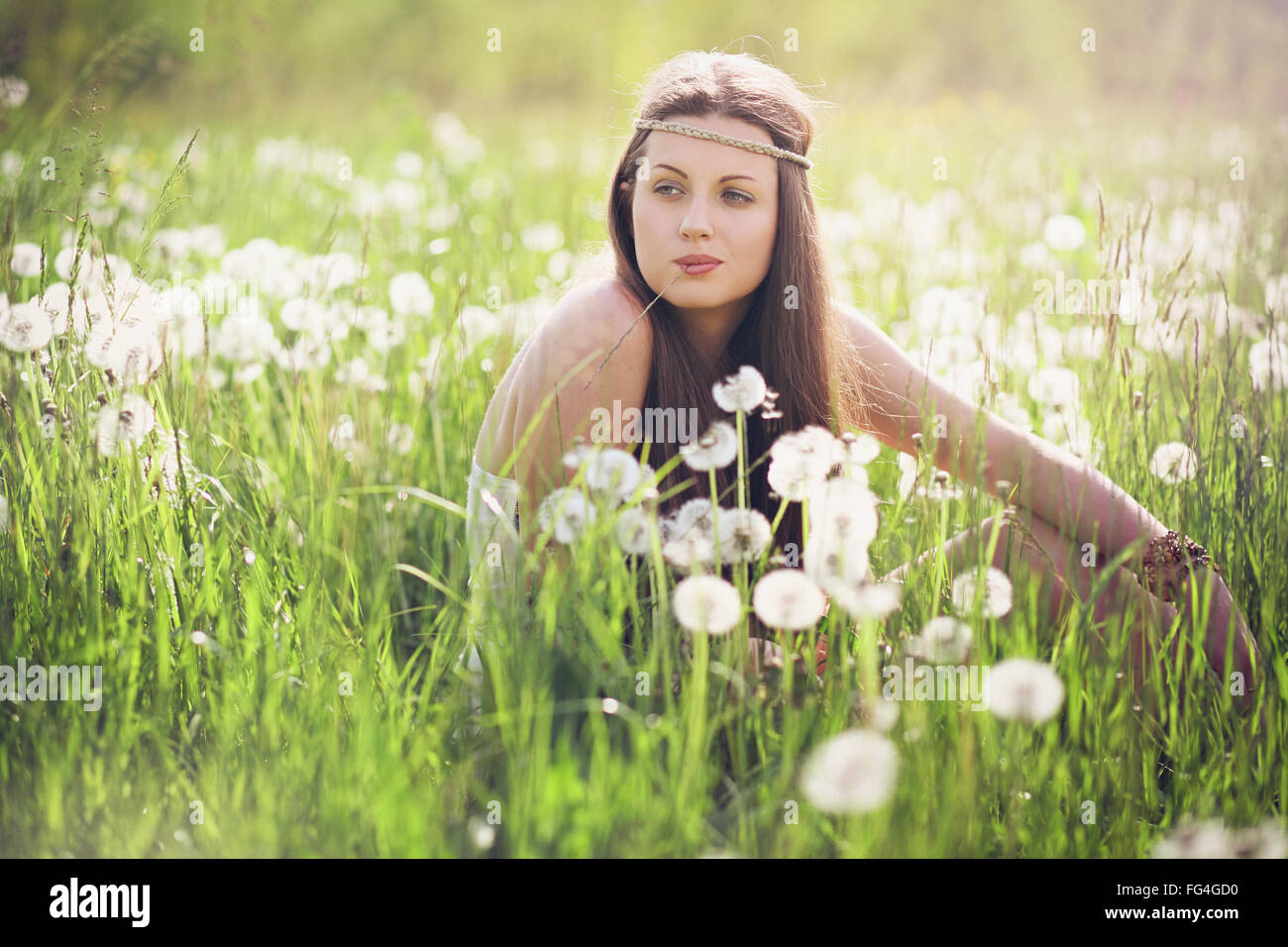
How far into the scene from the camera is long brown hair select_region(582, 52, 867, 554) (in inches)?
85.0

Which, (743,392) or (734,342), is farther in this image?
(734,342)

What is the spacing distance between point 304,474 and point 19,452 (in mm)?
657

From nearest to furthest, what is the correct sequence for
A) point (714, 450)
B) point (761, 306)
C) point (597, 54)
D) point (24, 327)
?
1. point (714, 450)
2. point (24, 327)
3. point (761, 306)
4. point (597, 54)

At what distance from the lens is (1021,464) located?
Result: 6.70 feet

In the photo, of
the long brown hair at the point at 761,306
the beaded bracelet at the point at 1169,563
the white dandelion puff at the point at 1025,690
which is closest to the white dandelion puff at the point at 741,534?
the white dandelion puff at the point at 1025,690

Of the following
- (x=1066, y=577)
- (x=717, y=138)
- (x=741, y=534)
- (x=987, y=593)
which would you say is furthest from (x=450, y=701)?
(x=717, y=138)

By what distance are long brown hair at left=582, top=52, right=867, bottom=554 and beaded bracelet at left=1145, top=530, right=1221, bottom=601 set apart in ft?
2.20

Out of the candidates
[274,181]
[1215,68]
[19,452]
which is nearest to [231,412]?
[19,452]

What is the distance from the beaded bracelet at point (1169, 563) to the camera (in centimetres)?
206

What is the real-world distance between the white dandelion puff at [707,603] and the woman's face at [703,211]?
856 mm

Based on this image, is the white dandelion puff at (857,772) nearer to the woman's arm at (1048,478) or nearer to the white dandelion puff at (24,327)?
the woman's arm at (1048,478)

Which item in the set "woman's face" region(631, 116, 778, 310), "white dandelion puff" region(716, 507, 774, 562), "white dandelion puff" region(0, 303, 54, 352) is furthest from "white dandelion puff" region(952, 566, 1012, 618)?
"white dandelion puff" region(0, 303, 54, 352)

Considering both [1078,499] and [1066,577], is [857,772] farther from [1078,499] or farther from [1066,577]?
[1078,499]

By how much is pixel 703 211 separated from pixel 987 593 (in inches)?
35.8
